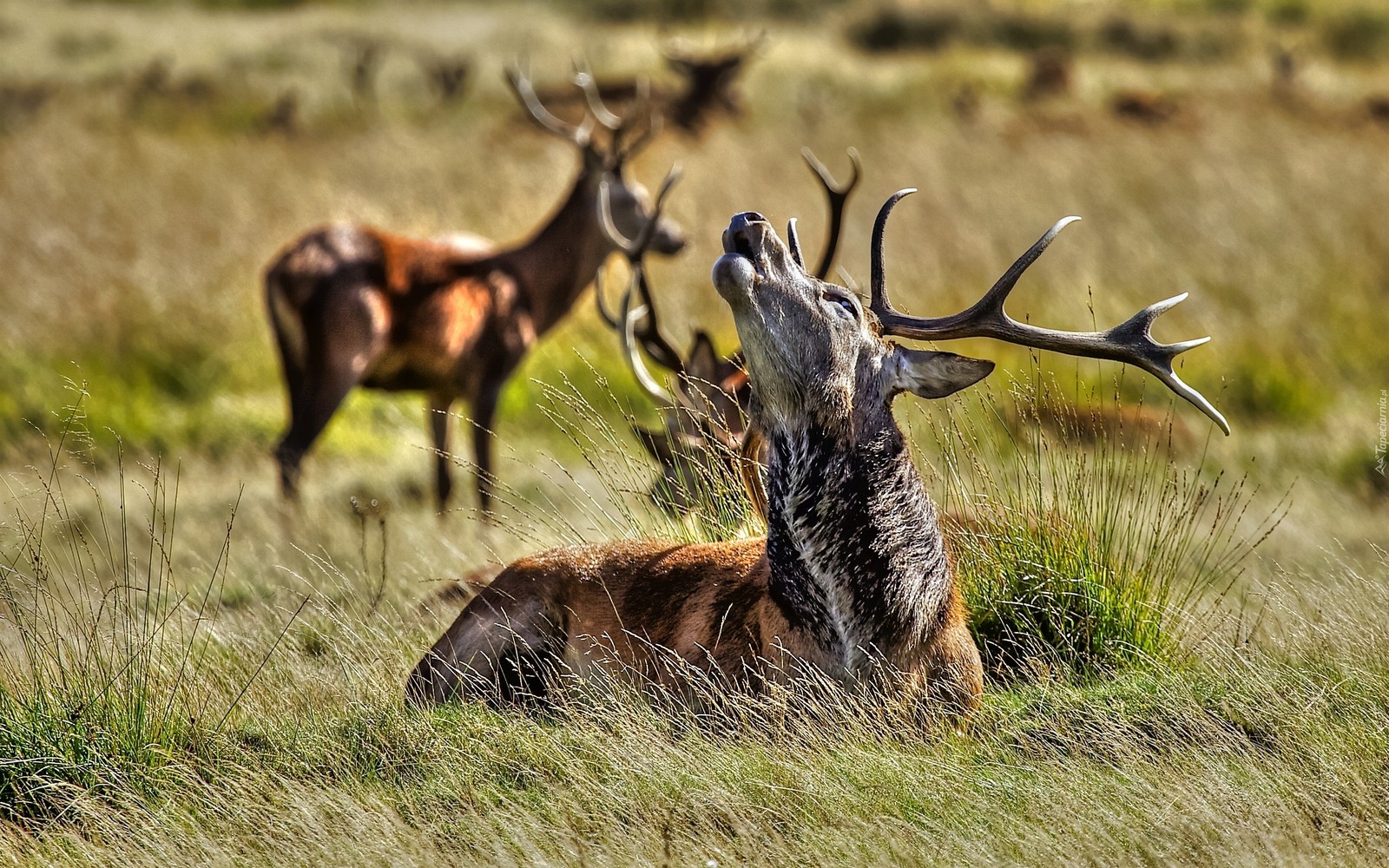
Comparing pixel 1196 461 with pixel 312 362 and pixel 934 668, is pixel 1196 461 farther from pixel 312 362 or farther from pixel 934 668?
pixel 934 668

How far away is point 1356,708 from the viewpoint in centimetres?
411

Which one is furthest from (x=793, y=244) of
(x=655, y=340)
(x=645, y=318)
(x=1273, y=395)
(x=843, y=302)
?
(x=1273, y=395)

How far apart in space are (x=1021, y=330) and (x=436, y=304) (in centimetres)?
585

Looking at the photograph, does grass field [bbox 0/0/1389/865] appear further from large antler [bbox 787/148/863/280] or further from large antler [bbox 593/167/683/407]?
large antler [bbox 787/148/863/280]

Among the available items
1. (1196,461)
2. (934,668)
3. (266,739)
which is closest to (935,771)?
(934,668)

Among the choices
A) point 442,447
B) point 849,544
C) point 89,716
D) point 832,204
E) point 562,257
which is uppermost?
point 832,204

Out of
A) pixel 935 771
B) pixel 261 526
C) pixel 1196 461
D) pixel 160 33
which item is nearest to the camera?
pixel 935 771

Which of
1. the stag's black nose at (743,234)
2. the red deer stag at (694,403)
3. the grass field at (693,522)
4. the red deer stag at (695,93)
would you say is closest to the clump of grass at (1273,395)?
the grass field at (693,522)

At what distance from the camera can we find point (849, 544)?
3910 mm

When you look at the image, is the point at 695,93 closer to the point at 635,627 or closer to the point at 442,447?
the point at 442,447

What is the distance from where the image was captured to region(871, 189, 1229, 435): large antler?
4.00 m

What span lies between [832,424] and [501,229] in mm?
11898

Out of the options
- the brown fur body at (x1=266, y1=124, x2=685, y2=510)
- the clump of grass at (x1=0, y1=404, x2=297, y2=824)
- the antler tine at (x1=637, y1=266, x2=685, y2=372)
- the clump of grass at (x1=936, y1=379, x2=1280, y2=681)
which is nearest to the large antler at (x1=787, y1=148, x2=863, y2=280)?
the antler tine at (x1=637, y1=266, x2=685, y2=372)

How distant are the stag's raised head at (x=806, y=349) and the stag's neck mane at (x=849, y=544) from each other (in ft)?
0.23
